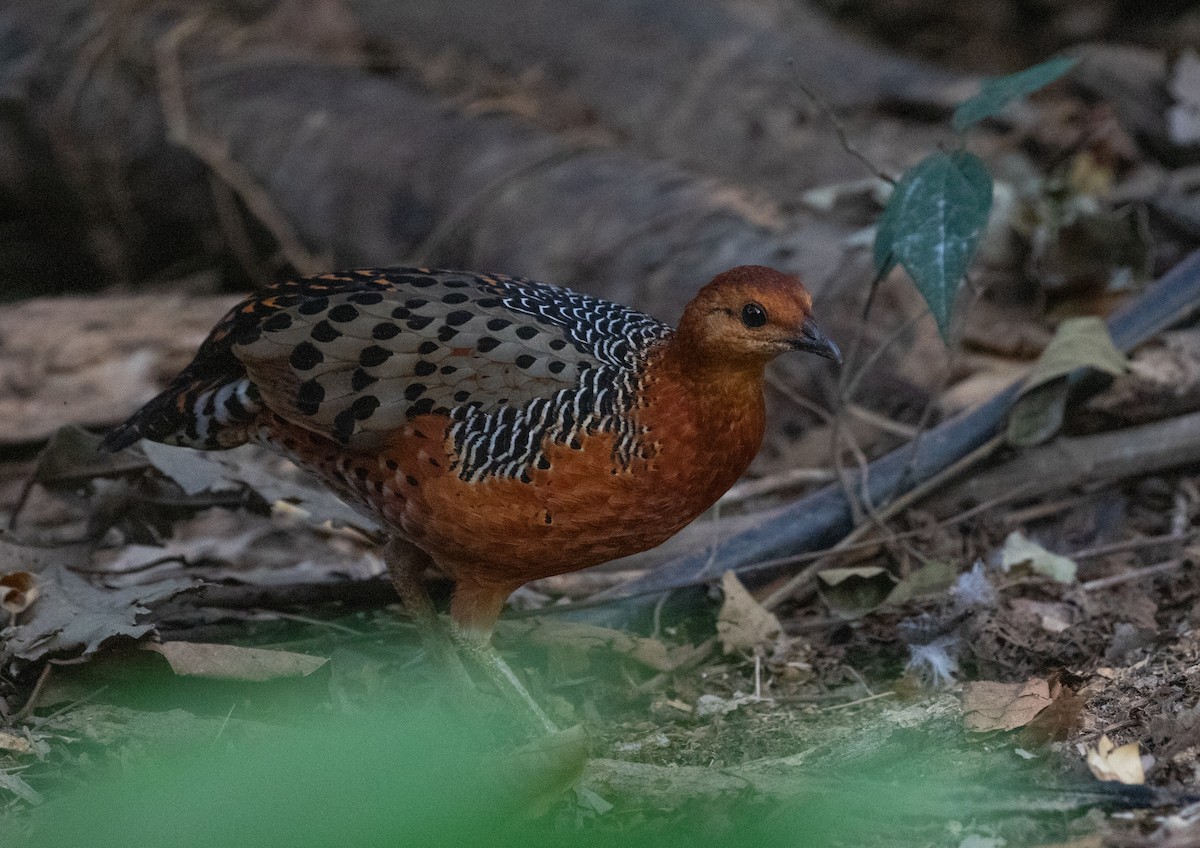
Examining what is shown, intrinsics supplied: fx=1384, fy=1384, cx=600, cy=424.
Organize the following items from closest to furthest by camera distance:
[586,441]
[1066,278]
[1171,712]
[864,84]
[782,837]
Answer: [782,837]
[1171,712]
[586,441]
[1066,278]
[864,84]

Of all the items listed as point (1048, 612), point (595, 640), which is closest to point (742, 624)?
point (595, 640)

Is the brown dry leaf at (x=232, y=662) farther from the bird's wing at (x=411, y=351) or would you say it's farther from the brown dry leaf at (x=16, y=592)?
the bird's wing at (x=411, y=351)

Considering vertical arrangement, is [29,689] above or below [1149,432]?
below

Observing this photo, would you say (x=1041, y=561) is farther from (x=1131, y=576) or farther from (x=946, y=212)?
(x=946, y=212)

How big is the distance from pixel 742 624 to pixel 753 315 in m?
1.28

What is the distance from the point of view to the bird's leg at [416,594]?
15.3 ft

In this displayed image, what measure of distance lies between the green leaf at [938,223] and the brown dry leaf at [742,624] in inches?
45.3

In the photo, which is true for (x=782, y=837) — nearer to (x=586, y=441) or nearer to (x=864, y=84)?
(x=586, y=441)

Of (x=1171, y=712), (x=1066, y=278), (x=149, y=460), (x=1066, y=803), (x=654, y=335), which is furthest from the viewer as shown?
(x=1066, y=278)

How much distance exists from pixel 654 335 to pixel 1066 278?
2521 millimetres

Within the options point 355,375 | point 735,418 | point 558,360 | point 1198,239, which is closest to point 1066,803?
point 735,418

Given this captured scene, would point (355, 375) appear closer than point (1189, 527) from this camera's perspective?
Yes

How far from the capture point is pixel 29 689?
4.16 metres

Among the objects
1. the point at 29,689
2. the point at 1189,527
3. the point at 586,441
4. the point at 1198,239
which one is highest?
the point at 1198,239
